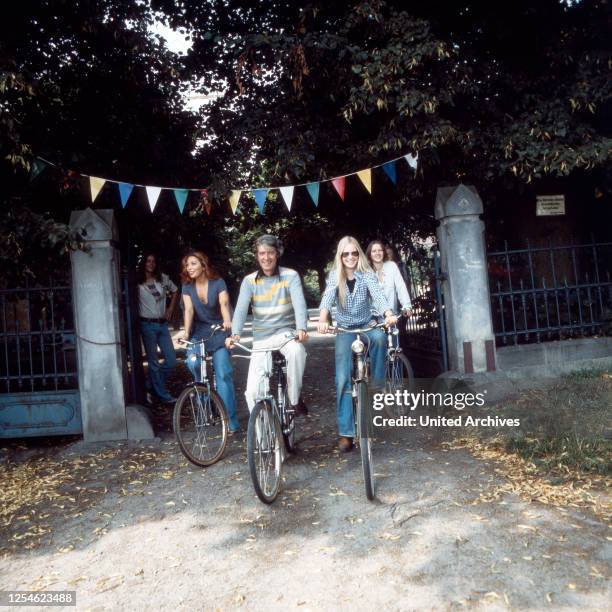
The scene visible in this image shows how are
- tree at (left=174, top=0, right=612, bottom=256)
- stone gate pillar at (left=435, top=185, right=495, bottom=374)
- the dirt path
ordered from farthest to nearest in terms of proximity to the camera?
stone gate pillar at (left=435, top=185, right=495, bottom=374)
tree at (left=174, top=0, right=612, bottom=256)
the dirt path

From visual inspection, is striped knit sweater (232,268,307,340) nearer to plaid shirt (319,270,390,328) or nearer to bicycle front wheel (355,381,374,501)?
plaid shirt (319,270,390,328)

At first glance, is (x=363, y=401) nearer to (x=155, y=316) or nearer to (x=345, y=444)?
(x=345, y=444)

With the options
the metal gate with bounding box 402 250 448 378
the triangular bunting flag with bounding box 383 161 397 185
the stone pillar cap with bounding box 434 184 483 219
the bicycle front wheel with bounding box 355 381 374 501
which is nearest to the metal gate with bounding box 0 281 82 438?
the bicycle front wheel with bounding box 355 381 374 501

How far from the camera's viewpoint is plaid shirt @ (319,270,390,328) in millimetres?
5023

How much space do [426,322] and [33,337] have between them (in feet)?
17.9

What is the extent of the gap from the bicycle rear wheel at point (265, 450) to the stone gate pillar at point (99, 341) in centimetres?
251

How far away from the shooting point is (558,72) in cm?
734

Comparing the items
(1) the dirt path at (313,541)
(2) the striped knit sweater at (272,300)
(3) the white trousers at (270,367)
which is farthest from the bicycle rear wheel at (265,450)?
(2) the striped knit sweater at (272,300)

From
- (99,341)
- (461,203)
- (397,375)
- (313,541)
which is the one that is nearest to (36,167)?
(99,341)

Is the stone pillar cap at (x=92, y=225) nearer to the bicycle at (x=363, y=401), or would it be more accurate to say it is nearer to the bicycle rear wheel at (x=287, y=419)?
the bicycle rear wheel at (x=287, y=419)

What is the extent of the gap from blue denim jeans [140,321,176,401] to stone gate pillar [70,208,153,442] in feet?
4.38

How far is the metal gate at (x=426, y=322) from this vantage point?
730 centimetres

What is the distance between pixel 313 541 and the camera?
350 cm

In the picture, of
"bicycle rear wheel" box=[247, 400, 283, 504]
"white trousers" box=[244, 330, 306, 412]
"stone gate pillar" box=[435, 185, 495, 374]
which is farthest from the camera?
"stone gate pillar" box=[435, 185, 495, 374]
